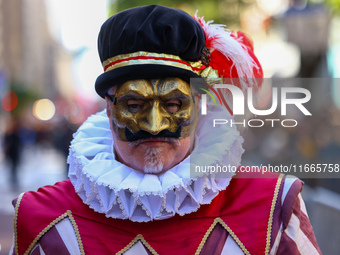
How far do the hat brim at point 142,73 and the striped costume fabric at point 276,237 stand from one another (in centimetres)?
72

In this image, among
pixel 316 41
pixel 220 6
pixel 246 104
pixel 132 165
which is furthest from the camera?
pixel 220 6

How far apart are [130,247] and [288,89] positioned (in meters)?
1.27

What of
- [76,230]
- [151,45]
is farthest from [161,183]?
[151,45]

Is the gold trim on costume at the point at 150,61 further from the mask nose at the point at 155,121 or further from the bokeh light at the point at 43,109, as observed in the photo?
the bokeh light at the point at 43,109

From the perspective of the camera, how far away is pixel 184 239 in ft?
8.00

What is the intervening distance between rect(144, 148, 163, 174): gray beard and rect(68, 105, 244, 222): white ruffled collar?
0.03 metres

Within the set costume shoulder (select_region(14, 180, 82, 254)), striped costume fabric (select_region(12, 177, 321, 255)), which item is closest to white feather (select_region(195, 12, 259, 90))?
striped costume fabric (select_region(12, 177, 321, 255))

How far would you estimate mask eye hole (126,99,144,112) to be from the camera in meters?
2.46

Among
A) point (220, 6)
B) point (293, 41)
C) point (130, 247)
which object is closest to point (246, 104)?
point (130, 247)

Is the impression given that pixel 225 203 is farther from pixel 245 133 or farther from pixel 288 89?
pixel 288 89

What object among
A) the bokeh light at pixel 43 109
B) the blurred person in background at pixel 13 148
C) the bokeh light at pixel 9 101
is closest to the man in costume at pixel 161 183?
the blurred person in background at pixel 13 148

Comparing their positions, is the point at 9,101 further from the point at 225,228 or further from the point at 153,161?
the point at 225,228

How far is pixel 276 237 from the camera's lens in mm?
2400

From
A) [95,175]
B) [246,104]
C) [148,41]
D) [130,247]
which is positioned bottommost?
[130,247]
